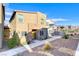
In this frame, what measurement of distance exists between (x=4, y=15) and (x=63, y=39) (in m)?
1.34

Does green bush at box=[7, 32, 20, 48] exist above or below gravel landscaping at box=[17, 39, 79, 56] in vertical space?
above

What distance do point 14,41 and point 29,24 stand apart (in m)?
0.48

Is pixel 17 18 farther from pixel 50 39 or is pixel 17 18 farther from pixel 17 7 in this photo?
Result: pixel 50 39

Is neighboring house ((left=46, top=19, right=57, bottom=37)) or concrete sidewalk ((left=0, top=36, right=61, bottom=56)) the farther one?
neighboring house ((left=46, top=19, right=57, bottom=37))

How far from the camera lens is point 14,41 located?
207 inches

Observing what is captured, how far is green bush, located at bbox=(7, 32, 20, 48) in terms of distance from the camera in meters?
5.25

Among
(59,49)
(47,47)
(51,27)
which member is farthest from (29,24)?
(59,49)

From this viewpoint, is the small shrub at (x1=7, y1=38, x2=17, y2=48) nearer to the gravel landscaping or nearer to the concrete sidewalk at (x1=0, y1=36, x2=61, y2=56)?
the concrete sidewalk at (x1=0, y1=36, x2=61, y2=56)

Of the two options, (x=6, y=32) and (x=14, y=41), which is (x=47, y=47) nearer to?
(x=14, y=41)

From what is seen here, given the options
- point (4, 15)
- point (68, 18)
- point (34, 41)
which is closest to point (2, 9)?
point (4, 15)

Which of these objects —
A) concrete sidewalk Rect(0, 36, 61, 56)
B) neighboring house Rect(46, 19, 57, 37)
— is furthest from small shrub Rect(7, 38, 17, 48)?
neighboring house Rect(46, 19, 57, 37)

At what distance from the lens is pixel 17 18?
532cm

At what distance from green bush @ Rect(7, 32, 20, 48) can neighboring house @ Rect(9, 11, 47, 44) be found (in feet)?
0.25

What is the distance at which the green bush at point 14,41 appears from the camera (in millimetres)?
5246
